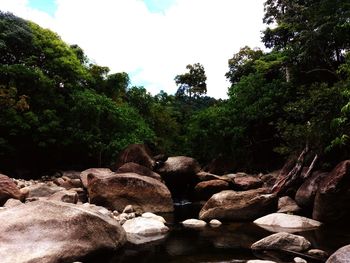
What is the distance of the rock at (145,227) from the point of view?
10.0 metres

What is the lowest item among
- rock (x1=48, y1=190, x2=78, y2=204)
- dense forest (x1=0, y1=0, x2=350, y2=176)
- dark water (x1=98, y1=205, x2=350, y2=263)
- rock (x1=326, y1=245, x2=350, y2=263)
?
dark water (x1=98, y1=205, x2=350, y2=263)

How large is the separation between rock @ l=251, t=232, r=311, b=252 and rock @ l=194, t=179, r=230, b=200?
31.7 ft

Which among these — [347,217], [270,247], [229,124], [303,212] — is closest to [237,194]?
[303,212]

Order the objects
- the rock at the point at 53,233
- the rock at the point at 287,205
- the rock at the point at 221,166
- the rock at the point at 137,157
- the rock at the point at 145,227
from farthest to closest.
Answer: the rock at the point at 221,166
the rock at the point at 137,157
the rock at the point at 287,205
the rock at the point at 145,227
the rock at the point at 53,233

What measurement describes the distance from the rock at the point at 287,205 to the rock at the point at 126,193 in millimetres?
4148

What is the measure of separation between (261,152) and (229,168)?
7.86 feet

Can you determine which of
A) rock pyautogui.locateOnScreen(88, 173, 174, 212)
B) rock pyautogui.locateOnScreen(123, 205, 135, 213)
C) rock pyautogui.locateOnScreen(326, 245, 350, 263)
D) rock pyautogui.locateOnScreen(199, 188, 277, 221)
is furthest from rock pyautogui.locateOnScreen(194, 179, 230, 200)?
rock pyautogui.locateOnScreen(326, 245, 350, 263)

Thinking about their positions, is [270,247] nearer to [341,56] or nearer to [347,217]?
[347,217]

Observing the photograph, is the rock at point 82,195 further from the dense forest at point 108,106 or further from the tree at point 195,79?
the tree at point 195,79

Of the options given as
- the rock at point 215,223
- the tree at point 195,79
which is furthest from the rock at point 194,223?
the tree at point 195,79

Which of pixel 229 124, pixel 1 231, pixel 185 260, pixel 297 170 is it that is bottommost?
pixel 185 260

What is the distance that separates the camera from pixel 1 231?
682 centimetres

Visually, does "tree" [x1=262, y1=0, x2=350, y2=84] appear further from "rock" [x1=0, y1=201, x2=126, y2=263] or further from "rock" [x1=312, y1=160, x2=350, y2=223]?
"rock" [x1=0, y1=201, x2=126, y2=263]

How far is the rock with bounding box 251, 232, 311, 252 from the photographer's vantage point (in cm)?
793
